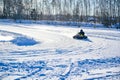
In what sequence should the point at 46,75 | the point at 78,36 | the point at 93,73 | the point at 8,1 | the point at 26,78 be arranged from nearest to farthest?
the point at 26,78 → the point at 46,75 → the point at 93,73 → the point at 78,36 → the point at 8,1

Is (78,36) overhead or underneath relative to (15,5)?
underneath

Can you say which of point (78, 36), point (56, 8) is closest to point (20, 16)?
point (56, 8)

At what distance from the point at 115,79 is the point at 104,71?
1447 mm

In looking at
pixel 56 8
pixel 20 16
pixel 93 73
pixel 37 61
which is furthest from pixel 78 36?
pixel 56 8

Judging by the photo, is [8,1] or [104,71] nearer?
[104,71]

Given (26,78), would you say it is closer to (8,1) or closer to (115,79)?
(115,79)

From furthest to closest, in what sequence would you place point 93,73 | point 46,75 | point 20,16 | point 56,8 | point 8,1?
point 56,8 < point 8,1 < point 20,16 < point 93,73 < point 46,75

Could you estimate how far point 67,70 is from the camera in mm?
10102

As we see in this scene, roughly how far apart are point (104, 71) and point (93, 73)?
2.17 ft

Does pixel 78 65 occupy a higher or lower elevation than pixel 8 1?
lower

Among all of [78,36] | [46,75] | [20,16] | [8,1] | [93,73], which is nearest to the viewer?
[46,75]

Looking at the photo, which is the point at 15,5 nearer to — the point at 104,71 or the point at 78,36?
the point at 78,36

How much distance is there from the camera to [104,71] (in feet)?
33.3

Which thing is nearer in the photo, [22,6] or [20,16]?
[20,16]
